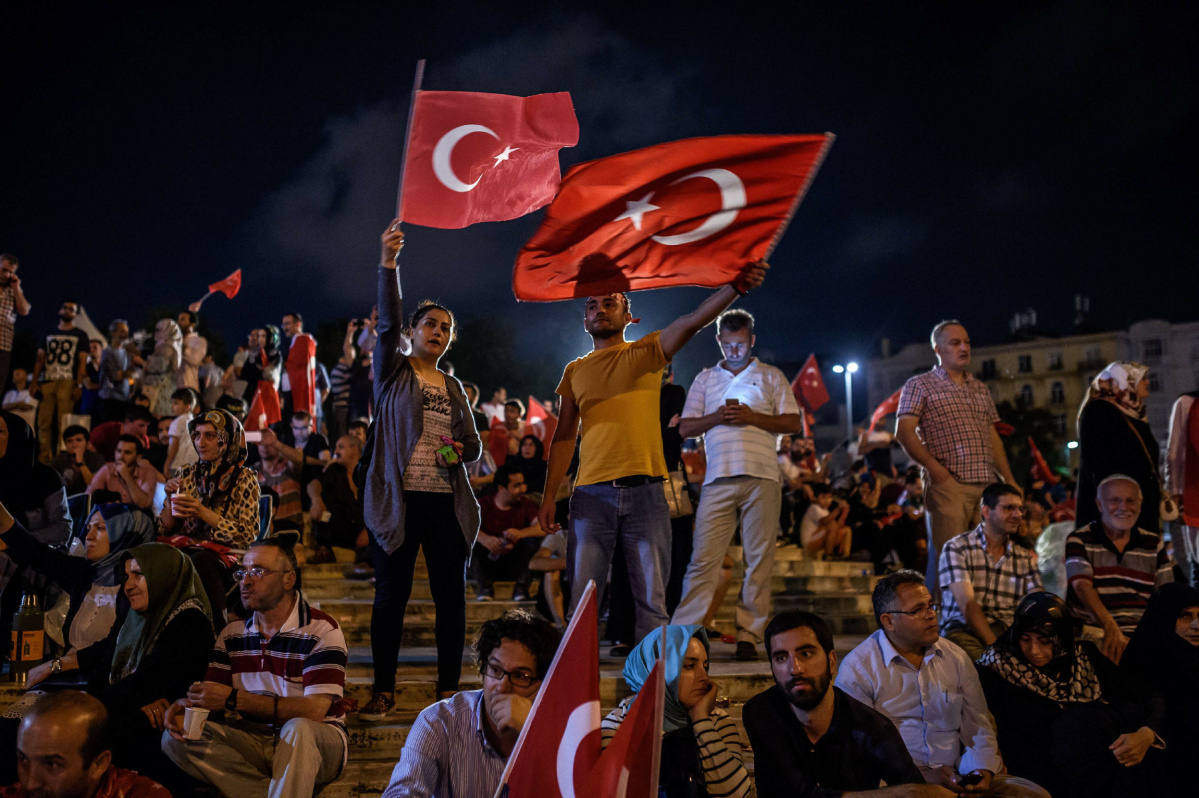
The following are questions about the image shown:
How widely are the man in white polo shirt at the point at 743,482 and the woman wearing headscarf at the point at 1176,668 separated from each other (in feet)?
6.90

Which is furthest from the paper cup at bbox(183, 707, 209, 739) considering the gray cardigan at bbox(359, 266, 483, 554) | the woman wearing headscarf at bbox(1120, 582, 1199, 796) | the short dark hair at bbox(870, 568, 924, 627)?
the woman wearing headscarf at bbox(1120, 582, 1199, 796)

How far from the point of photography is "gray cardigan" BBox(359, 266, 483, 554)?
197 inches

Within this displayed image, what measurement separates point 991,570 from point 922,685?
1479mm

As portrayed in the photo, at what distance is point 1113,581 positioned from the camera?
234 inches

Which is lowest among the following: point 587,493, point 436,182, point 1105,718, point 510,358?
point 1105,718

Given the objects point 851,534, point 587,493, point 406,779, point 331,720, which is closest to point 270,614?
point 331,720

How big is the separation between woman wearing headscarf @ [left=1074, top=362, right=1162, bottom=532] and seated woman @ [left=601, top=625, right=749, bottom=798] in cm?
392

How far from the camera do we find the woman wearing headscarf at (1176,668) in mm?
5301

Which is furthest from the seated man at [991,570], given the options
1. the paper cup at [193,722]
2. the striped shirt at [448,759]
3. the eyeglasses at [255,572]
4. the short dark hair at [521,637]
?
the paper cup at [193,722]

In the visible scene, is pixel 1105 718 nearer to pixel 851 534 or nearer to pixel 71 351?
pixel 851 534

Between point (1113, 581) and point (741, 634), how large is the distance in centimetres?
220

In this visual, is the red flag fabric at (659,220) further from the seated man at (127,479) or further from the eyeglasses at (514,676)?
the seated man at (127,479)

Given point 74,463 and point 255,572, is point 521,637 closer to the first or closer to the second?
point 255,572

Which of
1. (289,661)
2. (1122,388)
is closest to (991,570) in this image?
(1122,388)
